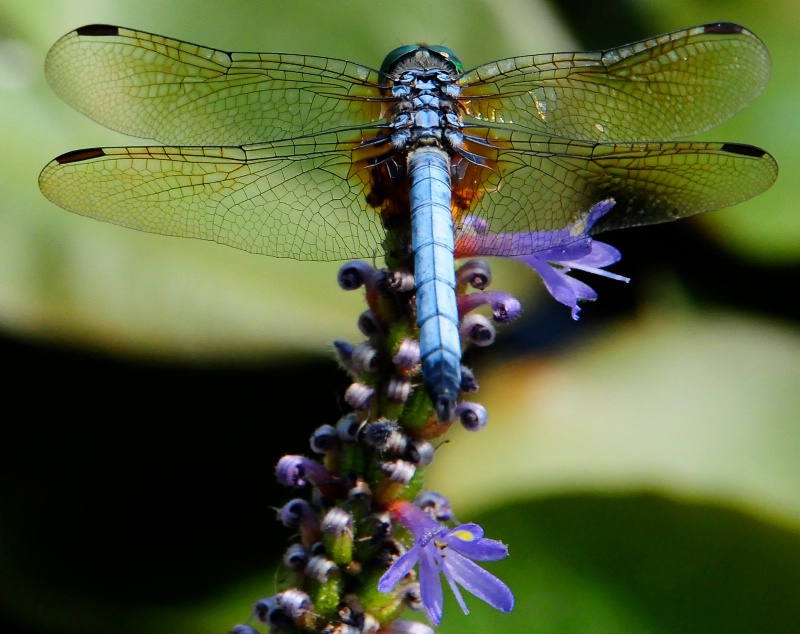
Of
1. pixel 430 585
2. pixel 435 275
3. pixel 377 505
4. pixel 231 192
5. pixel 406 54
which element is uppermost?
pixel 406 54

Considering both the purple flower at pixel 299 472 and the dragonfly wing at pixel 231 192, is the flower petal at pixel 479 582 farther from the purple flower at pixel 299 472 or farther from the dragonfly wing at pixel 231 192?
the dragonfly wing at pixel 231 192

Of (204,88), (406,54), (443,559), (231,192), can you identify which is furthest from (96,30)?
(443,559)

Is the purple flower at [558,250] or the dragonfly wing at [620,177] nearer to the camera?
the purple flower at [558,250]

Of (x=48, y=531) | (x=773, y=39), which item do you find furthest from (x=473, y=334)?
(x=773, y=39)

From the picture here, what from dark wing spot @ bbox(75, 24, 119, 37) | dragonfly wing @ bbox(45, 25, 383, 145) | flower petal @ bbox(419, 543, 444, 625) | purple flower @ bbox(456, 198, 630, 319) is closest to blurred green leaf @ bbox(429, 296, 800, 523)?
purple flower @ bbox(456, 198, 630, 319)

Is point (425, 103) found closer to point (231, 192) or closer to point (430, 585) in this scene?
point (231, 192)

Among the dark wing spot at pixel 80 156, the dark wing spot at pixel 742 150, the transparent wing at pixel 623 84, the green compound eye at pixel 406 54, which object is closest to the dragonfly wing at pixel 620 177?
the dark wing spot at pixel 742 150

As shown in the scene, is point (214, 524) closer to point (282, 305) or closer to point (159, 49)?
point (282, 305)
